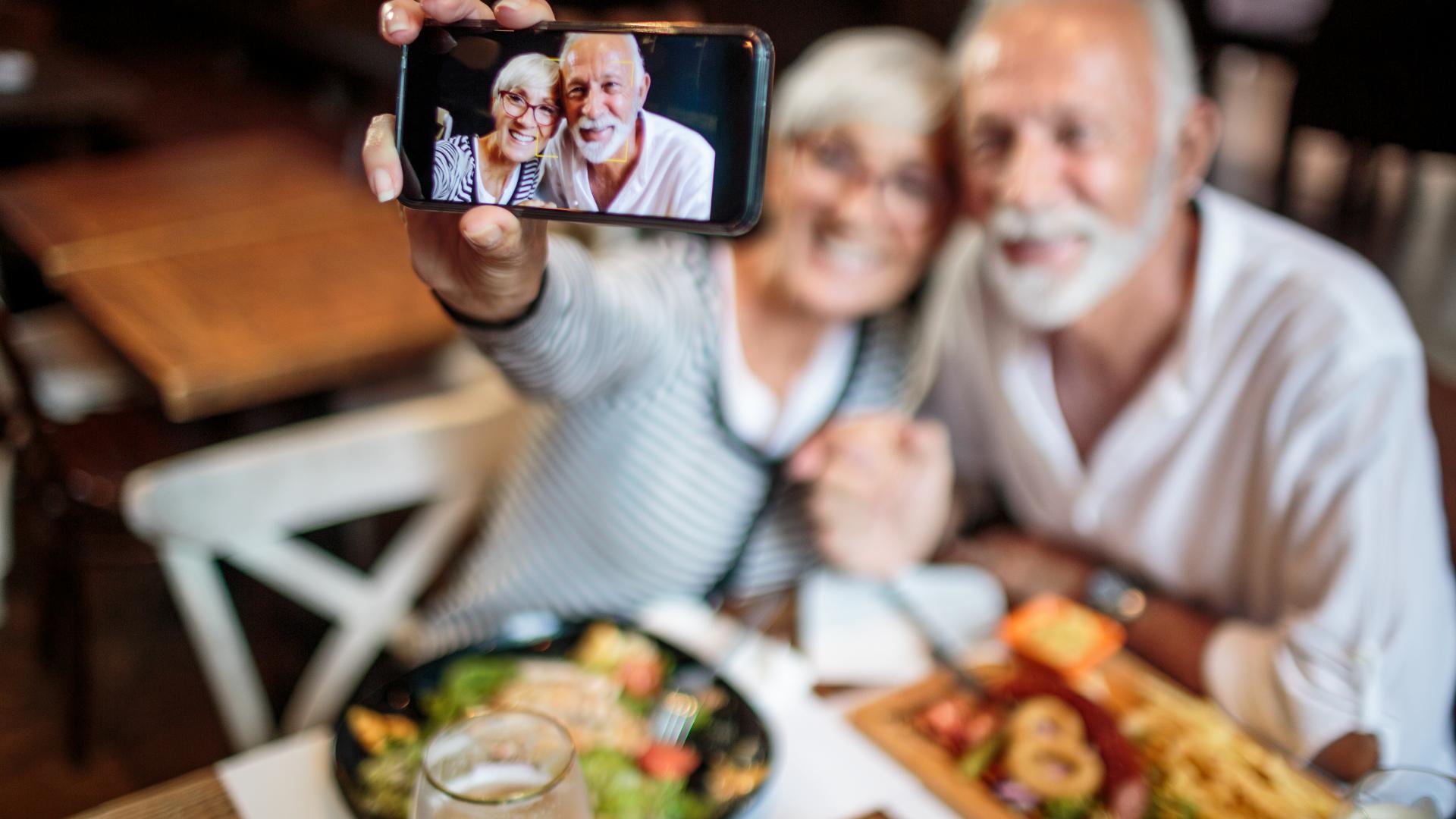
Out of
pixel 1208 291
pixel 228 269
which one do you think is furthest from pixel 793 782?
pixel 228 269

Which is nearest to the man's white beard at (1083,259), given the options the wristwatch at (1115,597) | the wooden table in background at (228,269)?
the wristwatch at (1115,597)

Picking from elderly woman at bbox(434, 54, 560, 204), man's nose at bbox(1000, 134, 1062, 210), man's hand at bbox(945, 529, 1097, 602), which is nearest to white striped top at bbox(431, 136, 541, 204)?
elderly woman at bbox(434, 54, 560, 204)

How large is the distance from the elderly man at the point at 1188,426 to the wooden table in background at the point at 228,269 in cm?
115

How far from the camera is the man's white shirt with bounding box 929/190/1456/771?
4.23ft

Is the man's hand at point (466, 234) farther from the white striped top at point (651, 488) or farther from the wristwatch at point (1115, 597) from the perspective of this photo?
the wristwatch at point (1115, 597)

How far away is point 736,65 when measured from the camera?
801 millimetres

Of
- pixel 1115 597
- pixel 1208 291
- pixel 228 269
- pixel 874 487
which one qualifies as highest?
pixel 1208 291

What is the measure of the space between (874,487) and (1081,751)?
0.44 metres

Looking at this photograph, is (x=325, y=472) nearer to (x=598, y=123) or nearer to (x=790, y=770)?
(x=790, y=770)

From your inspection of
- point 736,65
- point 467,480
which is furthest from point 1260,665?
point 467,480

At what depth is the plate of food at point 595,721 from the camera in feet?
3.21

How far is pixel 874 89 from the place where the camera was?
142 centimetres

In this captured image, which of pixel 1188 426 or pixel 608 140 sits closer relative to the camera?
pixel 608 140

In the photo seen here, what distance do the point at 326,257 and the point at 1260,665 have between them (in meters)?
2.11
